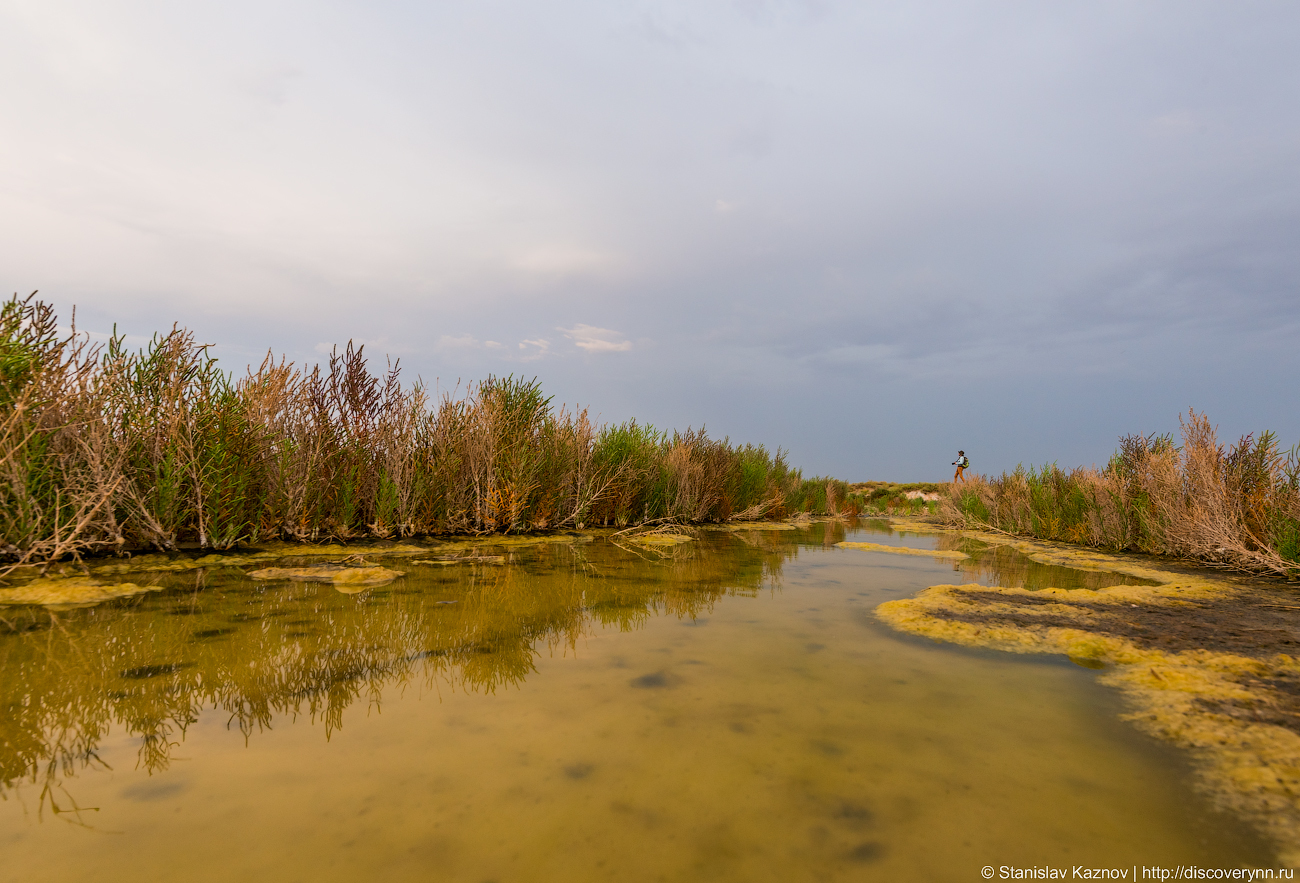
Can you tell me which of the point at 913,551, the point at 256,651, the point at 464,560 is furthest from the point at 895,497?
the point at 256,651

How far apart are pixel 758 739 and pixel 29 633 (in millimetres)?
4203

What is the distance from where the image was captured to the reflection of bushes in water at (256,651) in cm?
213

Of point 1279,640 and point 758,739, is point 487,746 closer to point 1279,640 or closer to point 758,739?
point 758,739

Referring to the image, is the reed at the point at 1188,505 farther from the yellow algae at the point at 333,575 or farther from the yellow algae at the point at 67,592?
the yellow algae at the point at 67,592

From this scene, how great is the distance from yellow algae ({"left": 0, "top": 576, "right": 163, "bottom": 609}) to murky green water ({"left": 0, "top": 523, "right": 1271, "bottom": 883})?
1.48 feet

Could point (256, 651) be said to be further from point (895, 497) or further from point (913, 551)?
point (895, 497)

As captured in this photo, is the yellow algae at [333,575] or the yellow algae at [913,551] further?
the yellow algae at [913,551]

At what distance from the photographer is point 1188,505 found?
7801mm

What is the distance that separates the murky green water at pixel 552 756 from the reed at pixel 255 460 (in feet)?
6.91

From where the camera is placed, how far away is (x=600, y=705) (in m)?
2.37

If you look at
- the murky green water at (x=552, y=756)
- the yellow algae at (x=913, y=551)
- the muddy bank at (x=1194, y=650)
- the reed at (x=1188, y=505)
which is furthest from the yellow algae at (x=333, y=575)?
the reed at (x=1188, y=505)

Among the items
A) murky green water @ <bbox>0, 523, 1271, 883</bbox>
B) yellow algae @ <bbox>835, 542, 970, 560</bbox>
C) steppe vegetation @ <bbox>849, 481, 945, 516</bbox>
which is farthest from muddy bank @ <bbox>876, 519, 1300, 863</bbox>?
steppe vegetation @ <bbox>849, 481, 945, 516</bbox>

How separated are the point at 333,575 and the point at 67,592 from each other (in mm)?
1719

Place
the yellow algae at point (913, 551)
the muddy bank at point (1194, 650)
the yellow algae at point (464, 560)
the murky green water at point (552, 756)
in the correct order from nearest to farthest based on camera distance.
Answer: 1. the murky green water at point (552, 756)
2. the muddy bank at point (1194, 650)
3. the yellow algae at point (464, 560)
4. the yellow algae at point (913, 551)
